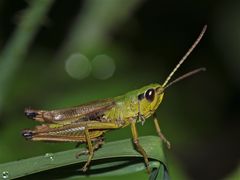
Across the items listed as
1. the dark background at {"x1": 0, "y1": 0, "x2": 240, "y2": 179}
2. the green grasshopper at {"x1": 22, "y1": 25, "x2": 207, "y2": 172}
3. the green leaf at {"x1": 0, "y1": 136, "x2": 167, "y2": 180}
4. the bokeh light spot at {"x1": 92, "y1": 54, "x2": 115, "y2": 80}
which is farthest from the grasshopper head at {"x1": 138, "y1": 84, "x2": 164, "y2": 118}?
the bokeh light spot at {"x1": 92, "y1": 54, "x2": 115, "y2": 80}

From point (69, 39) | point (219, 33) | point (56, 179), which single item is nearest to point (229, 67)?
point (219, 33)

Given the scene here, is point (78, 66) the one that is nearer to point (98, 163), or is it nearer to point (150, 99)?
point (150, 99)

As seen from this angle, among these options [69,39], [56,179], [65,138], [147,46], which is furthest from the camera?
[147,46]

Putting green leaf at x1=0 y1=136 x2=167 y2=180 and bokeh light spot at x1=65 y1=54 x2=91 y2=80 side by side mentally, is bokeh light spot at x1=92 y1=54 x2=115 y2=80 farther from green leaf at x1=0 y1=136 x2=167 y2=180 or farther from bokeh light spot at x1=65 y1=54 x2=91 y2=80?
green leaf at x1=0 y1=136 x2=167 y2=180

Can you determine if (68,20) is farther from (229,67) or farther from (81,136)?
(81,136)

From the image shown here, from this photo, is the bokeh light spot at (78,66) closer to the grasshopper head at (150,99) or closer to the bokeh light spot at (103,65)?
the bokeh light spot at (103,65)
